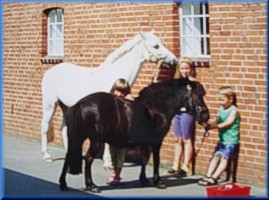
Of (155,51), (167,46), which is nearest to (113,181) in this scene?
(155,51)

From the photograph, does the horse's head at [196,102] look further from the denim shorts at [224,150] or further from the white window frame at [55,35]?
the white window frame at [55,35]

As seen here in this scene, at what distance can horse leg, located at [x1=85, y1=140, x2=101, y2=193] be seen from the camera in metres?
8.14

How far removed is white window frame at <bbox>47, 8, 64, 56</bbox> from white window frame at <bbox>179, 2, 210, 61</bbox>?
1970mm

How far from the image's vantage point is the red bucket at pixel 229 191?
26.3ft

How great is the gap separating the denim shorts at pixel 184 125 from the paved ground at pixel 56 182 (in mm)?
544

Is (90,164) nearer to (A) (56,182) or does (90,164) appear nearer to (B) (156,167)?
(A) (56,182)

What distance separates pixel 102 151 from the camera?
29.4 ft

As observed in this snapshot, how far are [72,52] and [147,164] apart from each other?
2048 mm

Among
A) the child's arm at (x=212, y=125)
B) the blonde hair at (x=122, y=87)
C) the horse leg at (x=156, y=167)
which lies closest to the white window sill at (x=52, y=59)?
the blonde hair at (x=122, y=87)

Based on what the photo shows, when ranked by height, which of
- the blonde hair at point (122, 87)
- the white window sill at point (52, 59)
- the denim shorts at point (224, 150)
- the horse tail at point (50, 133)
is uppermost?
the white window sill at point (52, 59)

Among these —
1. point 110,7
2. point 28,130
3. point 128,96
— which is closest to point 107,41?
point 110,7

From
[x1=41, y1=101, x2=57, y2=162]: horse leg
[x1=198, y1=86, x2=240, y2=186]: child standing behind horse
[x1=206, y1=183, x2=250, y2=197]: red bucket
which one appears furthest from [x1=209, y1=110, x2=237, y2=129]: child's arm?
[x1=41, y1=101, x2=57, y2=162]: horse leg

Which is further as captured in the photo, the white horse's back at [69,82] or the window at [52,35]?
the window at [52,35]

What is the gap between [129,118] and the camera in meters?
8.27
